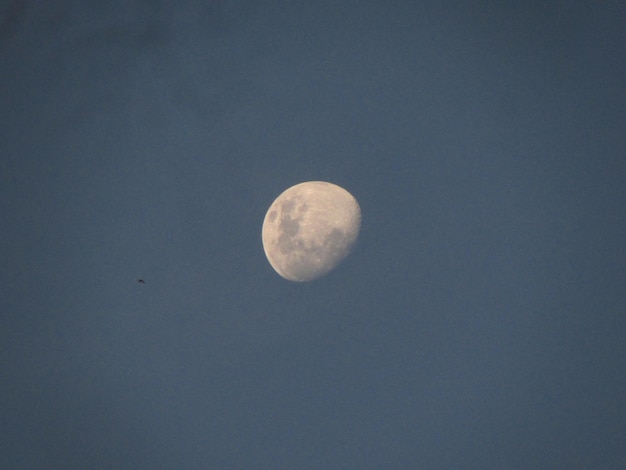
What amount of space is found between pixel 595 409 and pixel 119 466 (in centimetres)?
3922

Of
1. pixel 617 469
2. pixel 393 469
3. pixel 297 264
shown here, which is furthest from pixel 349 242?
pixel 617 469

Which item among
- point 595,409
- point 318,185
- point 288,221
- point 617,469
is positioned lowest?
point 617,469

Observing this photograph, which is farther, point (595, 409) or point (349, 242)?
point (595, 409)

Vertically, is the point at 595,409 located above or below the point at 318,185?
below

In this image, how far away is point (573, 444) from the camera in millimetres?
30875

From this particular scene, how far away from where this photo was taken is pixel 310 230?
17.9m

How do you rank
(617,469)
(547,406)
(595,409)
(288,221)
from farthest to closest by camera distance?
(547,406) < (595,409) < (617,469) < (288,221)

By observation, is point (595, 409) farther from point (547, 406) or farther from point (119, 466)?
point (119, 466)

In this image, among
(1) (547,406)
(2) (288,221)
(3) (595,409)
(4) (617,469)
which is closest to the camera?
(2) (288,221)

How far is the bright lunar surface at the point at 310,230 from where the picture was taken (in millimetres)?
18047

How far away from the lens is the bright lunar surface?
18.0m

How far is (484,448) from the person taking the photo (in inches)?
1329

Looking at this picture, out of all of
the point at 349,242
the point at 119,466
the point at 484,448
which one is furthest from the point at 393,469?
the point at 349,242

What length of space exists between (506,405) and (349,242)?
26889 millimetres
